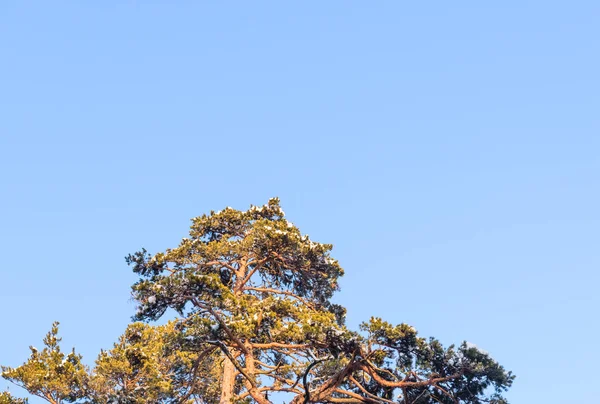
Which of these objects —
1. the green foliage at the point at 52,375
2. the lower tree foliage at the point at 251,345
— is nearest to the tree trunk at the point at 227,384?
the lower tree foliage at the point at 251,345

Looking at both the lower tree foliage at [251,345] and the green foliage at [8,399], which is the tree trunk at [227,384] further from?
the green foliage at [8,399]

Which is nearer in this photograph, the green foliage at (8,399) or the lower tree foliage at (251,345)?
the lower tree foliage at (251,345)

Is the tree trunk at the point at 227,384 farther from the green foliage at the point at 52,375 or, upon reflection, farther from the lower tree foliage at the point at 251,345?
the green foliage at the point at 52,375

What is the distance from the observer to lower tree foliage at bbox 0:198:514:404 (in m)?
19.6

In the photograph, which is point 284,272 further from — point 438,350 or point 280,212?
point 438,350

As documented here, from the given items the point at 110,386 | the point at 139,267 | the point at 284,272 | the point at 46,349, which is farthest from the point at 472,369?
the point at 46,349

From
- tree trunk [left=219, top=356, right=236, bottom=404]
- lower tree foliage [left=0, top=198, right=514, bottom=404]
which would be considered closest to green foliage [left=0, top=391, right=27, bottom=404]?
lower tree foliage [left=0, top=198, right=514, bottom=404]

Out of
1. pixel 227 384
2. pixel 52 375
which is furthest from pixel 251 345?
pixel 52 375

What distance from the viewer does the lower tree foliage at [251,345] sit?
1962cm

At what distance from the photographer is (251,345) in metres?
21.4

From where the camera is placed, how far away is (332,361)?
64.4 feet

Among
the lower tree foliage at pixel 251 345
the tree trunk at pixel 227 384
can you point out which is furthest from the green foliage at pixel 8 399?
the tree trunk at pixel 227 384

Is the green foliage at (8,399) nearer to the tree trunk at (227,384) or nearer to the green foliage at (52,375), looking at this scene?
the green foliage at (52,375)

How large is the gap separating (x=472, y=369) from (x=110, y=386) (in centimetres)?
1676
